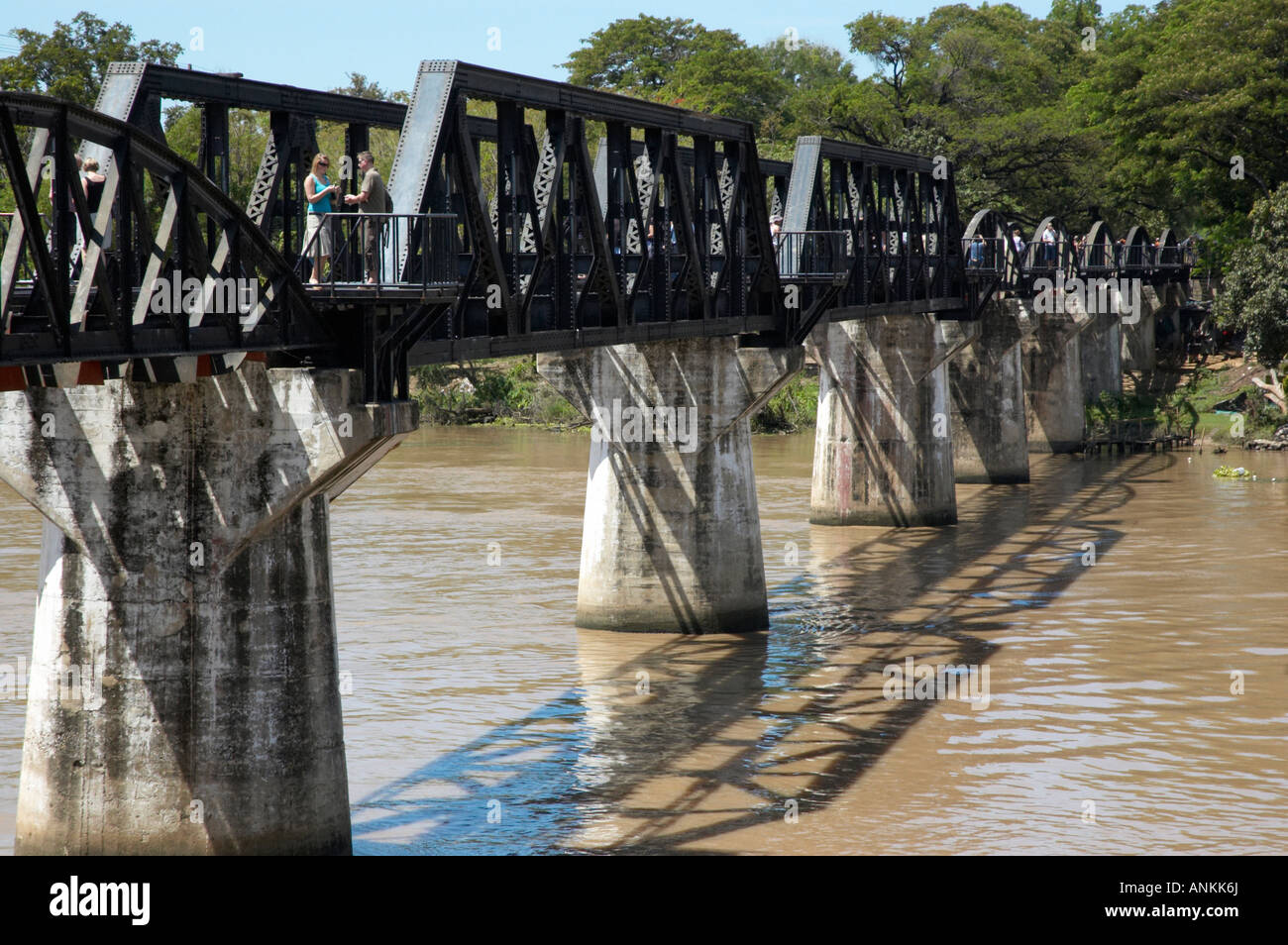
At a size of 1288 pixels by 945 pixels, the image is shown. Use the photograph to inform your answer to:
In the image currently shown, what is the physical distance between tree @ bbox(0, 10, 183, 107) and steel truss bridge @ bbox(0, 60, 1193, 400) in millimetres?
47743

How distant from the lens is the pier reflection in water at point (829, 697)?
1848cm

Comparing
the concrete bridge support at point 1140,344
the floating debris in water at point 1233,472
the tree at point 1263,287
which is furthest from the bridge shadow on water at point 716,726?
the concrete bridge support at point 1140,344

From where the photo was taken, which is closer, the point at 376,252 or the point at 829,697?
the point at 376,252

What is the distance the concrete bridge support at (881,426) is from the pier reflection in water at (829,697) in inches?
33.2

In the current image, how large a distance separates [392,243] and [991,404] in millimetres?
38203

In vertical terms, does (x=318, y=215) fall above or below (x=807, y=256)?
below

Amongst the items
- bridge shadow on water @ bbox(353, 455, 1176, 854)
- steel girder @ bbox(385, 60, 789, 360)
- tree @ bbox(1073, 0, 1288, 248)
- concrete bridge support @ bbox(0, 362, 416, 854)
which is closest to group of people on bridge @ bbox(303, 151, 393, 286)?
steel girder @ bbox(385, 60, 789, 360)

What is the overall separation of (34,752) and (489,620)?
1472 centimetres

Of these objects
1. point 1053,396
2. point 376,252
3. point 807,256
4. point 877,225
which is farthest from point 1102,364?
point 376,252

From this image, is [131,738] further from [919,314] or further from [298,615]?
[919,314]

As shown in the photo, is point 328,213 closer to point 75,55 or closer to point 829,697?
point 829,697

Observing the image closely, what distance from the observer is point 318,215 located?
16500 mm

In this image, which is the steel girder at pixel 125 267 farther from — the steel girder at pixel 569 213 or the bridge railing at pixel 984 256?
the bridge railing at pixel 984 256

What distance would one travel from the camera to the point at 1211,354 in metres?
74.2
